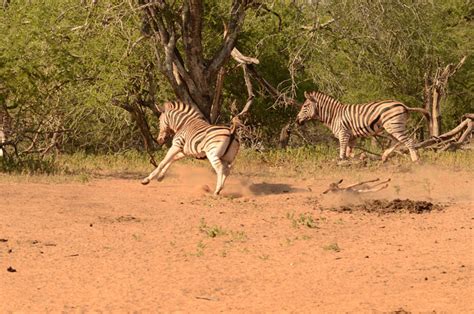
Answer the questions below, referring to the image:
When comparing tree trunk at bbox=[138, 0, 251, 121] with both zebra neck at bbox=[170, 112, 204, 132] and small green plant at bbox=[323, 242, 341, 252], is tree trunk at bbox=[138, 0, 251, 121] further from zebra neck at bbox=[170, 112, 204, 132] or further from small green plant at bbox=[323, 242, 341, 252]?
small green plant at bbox=[323, 242, 341, 252]

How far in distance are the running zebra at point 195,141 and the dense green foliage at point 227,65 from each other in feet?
7.56

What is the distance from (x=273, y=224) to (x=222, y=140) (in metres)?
3.09

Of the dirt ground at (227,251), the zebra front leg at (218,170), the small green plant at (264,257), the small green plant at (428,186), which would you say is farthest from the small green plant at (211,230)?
the small green plant at (428,186)

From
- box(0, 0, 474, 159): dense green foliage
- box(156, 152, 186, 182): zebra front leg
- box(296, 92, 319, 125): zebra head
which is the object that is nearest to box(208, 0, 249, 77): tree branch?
box(0, 0, 474, 159): dense green foliage

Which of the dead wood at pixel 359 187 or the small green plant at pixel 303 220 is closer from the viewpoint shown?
the small green plant at pixel 303 220

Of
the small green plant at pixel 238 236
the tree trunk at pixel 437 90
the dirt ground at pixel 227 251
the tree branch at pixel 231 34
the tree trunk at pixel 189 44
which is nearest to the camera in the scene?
the dirt ground at pixel 227 251

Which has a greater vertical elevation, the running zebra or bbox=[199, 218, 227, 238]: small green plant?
the running zebra

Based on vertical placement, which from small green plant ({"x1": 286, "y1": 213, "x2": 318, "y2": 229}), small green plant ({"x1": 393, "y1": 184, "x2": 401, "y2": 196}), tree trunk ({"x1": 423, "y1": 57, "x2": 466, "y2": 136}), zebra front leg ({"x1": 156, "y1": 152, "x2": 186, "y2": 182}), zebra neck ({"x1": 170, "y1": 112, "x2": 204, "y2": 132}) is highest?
tree trunk ({"x1": 423, "y1": 57, "x2": 466, "y2": 136})

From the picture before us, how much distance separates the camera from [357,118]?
19656 millimetres

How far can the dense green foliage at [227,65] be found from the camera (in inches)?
699

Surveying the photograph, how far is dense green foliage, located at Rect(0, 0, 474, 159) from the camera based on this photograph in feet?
58.3

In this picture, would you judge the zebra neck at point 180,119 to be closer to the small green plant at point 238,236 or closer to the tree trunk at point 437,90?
the small green plant at point 238,236

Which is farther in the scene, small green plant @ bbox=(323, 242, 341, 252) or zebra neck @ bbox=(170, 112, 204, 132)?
zebra neck @ bbox=(170, 112, 204, 132)

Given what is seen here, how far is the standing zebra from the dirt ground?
176 inches
